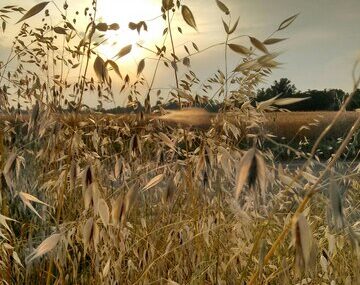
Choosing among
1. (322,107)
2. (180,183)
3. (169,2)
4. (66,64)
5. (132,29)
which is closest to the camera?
(169,2)

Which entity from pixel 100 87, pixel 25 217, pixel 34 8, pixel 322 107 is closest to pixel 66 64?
pixel 25 217

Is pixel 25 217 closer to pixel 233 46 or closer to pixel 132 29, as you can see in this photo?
pixel 132 29

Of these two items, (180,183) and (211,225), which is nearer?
(211,225)

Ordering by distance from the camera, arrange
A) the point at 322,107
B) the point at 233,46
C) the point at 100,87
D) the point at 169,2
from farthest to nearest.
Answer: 1. the point at 322,107
2. the point at 100,87
3. the point at 169,2
4. the point at 233,46

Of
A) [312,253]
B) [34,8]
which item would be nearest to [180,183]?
[34,8]

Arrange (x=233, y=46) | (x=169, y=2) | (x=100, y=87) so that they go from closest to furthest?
(x=233, y=46) < (x=169, y=2) < (x=100, y=87)

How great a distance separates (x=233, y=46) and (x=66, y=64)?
1.81 meters

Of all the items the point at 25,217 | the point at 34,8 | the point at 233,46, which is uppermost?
the point at 34,8

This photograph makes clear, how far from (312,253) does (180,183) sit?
2.98ft

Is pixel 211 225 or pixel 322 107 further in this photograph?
pixel 322 107

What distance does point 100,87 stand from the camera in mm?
3990

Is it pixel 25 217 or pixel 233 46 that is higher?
pixel 233 46

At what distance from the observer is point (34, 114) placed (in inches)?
64.4

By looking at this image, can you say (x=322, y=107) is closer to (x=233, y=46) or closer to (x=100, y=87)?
(x=100, y=87)
